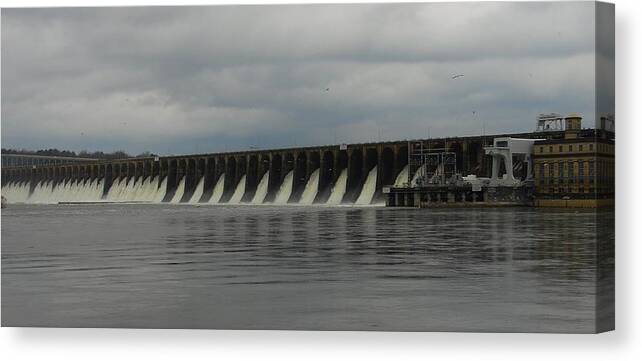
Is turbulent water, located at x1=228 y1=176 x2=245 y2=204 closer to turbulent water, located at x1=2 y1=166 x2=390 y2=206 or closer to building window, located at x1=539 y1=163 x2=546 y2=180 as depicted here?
turbulent water, located at x1=2 y1=166 x2=390 y2=206

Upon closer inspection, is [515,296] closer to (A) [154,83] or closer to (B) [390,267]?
(B) [390,267]

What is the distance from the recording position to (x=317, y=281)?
12.5 m

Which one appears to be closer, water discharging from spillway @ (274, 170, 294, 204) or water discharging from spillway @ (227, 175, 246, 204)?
water discharging from spillway @ (274, 170, 294, 204)

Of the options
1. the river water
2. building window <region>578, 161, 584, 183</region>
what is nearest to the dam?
the river water

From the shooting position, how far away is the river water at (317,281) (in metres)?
10.6

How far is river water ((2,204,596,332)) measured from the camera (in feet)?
34.9

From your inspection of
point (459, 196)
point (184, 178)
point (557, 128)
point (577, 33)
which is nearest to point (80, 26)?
point (577, 33)

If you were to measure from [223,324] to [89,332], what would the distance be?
1610mm

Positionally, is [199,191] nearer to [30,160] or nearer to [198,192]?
[198,192]

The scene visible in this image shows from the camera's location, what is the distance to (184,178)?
136ft

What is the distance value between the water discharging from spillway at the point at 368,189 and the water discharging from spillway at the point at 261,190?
4210 mm

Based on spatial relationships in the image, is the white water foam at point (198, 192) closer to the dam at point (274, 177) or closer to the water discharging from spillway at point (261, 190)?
the dam at point (274, 177)

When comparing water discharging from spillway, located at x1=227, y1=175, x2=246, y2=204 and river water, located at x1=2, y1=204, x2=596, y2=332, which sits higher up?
water discharging from spillway, located at x1=227, y1=175, x2=246, y2=204

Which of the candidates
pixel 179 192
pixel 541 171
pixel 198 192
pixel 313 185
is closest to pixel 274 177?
pixel 313 185
